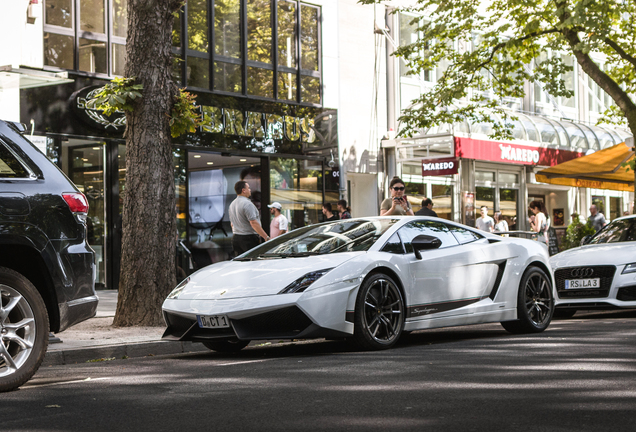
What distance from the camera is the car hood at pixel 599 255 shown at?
11.2 m

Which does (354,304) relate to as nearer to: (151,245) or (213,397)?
(213,397)

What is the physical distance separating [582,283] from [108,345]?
6.28 meters

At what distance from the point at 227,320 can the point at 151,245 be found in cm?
356

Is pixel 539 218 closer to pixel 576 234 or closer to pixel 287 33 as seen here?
pixel 576 234

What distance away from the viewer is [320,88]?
73.0 ft

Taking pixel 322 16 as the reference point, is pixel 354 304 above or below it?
below

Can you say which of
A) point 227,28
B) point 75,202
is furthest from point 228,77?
point 75,202

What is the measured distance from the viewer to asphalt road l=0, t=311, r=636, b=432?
4465 millimetres

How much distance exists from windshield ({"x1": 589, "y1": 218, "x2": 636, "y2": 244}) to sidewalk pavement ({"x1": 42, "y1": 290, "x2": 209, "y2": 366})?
6521mm

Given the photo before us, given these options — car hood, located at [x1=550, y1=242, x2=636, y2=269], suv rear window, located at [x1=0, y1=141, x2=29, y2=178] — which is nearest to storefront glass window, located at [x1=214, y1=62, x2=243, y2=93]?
car hood, located at [x1=550, y1=242, x2=636, y2=269]

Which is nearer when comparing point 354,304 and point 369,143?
point 354,304

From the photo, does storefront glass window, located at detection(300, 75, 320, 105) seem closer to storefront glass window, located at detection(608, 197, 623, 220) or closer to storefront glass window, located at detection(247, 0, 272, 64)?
storefront glass window, located at detection(247, 0, 272, 64)

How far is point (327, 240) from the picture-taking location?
27.3 feet

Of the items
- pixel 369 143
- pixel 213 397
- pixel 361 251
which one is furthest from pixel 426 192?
pixel 213 397
